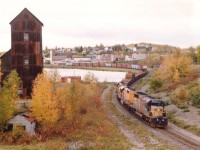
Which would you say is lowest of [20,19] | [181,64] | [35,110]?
[35,110]

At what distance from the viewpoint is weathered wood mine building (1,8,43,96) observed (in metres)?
58.3

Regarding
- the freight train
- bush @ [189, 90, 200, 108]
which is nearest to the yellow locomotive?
the freight train

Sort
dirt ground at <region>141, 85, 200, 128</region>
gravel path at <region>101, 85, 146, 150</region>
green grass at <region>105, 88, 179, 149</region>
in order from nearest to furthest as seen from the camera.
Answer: green grass at <region>105, 88, 179, 149</region>
gravel path at <region>101, 85, 146, 150</region>
dirt ground at <region>141, 85, 200, 128</region>

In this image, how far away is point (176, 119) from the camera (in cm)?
5062

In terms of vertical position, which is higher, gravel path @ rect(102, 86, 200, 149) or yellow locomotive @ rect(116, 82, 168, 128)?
yellow locomotive @ rect(116, 82, 168, 128)

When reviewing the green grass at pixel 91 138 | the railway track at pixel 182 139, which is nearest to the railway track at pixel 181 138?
the railway track at pixel 182 139

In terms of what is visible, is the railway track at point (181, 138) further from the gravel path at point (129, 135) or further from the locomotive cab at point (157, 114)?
the gravel path at point (129, 135)

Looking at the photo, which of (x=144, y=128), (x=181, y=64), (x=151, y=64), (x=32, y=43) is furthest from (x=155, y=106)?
(x=151, y=64)

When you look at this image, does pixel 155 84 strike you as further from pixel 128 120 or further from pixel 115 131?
pixel 115 131

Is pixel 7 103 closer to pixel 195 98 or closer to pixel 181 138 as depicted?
pixel 181 138

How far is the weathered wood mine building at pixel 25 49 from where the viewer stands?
58.3 meters

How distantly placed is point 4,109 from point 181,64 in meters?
44.8

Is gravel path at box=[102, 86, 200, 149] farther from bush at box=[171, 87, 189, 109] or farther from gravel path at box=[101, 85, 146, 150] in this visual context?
bush at box=[171, 87, 189, 109]

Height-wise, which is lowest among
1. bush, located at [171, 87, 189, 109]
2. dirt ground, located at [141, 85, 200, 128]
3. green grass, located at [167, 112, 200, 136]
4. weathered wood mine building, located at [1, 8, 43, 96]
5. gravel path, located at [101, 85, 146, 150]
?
gravel path, located at [101, 85, 146, 150]
